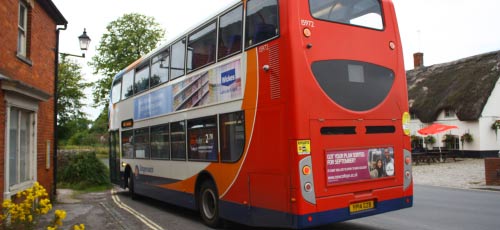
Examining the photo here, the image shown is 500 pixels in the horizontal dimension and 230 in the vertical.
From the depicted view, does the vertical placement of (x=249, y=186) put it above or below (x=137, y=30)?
below

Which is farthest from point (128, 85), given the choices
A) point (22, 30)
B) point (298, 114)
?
point (298, 114)

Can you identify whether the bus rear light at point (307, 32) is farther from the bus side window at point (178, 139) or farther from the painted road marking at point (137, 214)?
the painted road marking at point (137, 214)

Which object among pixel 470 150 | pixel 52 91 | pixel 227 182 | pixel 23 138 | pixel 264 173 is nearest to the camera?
pixel 264 173

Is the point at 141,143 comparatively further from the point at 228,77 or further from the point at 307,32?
the point at 307,32

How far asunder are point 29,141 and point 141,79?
344 cm

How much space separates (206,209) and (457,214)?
5.47 meters

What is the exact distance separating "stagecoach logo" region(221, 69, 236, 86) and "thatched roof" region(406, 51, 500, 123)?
26.0 metres

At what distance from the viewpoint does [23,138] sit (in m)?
10.6

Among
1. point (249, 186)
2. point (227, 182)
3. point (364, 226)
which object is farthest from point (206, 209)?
point (364, 226)

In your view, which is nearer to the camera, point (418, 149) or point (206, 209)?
point (206, 209)

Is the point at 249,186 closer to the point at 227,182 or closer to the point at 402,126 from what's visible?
the point at 227,182

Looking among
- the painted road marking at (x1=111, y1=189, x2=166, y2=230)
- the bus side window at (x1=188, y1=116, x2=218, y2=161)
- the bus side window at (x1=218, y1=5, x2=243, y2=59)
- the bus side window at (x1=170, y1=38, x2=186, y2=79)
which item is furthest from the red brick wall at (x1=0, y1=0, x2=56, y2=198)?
the bus side window at (x1=218, y1=5, x2=243, y2=59)

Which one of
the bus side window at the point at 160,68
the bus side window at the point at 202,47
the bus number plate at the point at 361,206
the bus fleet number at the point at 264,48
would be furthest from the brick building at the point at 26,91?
the bus number plate at the point at 361,206

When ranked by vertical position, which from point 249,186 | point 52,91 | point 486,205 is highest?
point 52,91
